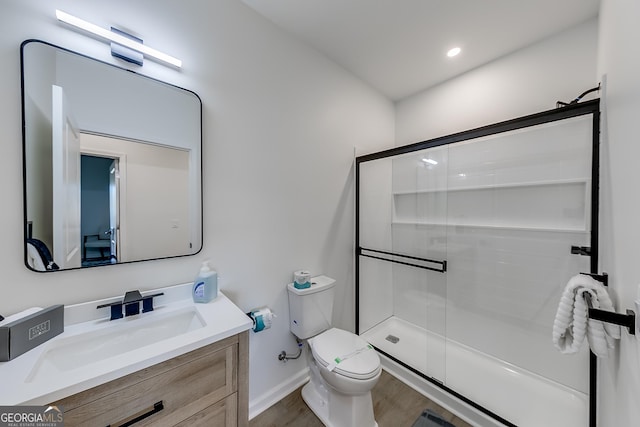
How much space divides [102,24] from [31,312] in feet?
4.07

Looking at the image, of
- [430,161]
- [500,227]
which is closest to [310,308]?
[430,161]

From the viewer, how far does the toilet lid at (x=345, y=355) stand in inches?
51.6

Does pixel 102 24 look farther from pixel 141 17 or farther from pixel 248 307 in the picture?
pixel 248 307

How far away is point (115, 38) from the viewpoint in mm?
1039

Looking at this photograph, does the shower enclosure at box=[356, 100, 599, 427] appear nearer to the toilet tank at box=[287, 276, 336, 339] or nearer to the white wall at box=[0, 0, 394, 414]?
the white wall at box=[0, 0, 394, 414]

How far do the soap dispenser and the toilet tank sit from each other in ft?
1.88

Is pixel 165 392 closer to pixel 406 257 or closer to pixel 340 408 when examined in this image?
pixel 340 408

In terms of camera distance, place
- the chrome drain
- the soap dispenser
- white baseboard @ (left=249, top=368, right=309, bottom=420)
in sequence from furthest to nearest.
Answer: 1. the chrome drain
2. white baseboard @ (left=249, top=368, right=309, bottom=420)
3. the soap dispenser

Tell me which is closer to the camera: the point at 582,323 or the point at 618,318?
the point at 618,318

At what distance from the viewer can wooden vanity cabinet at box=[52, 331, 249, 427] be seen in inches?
27.3

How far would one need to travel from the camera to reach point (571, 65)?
5.23ft

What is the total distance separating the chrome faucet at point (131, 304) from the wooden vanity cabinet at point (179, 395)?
0.40 metres

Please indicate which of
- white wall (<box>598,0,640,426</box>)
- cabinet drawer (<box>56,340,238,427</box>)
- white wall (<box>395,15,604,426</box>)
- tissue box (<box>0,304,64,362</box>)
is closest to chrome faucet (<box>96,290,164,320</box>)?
tissue box (<box>0,304,64,362</box>)

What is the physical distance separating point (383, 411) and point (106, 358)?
5.30ft
